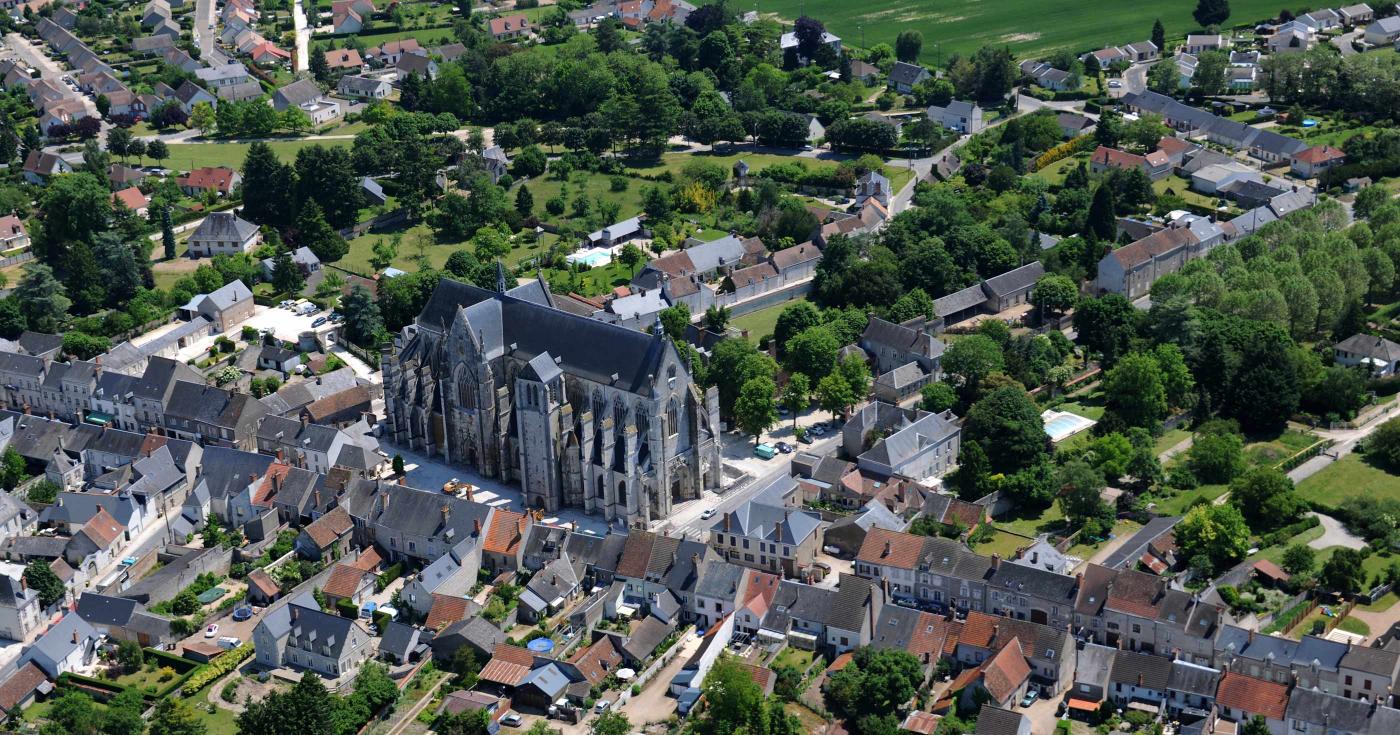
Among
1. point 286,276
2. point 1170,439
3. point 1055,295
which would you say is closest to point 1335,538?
point 1170,439

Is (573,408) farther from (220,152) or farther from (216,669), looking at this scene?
(220,152)

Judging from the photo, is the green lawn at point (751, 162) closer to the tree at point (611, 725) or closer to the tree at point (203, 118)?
the tree at point (203, 118)

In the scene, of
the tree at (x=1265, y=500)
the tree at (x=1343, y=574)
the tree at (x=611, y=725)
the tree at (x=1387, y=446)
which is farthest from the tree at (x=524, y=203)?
the tree at (x=1343, y=574)

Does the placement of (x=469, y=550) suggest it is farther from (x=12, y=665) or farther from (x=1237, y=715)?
(x=1237, y=715)

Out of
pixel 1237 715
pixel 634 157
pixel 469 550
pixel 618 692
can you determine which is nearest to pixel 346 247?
pixel 634 157

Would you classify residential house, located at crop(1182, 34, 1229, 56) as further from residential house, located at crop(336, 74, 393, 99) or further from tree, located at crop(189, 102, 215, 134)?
tree, located at crop(189, 102, 215, 134)

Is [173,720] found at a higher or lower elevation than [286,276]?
lower
